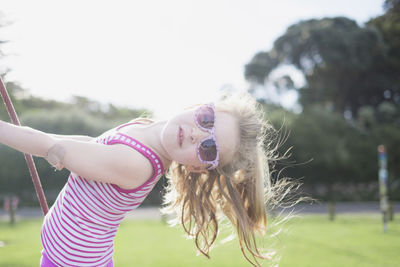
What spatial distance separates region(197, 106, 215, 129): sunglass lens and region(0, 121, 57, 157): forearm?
761 mm

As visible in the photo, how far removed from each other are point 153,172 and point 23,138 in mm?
567

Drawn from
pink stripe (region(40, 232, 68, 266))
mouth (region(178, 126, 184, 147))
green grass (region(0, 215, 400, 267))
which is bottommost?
green grass (region(0, 215, 400, 267))

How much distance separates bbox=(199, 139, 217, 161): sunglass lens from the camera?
210cm

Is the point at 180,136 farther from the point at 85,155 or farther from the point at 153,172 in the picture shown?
the point at 85,155

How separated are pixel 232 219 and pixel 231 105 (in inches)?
25.5

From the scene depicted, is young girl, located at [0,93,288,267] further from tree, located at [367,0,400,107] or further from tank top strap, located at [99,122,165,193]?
tree, located at [367,0,400,107]

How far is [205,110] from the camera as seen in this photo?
2.16 meters

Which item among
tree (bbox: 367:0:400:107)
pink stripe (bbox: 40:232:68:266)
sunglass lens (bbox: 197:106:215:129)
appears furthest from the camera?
tree (bbox: 367:0:400:107)

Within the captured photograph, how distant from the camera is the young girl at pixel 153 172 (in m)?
1.70

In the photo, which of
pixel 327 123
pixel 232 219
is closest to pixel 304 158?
pixel 327 123

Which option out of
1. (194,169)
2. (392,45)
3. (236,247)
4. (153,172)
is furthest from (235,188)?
(392,45)

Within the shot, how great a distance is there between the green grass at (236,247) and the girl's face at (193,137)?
127 inches

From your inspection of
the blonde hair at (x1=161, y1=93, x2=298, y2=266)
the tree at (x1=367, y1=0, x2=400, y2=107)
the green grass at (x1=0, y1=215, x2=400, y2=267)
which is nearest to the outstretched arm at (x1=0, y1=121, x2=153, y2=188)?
the blonde hair at (x1=161, y1=93, x2=298, y2=266)

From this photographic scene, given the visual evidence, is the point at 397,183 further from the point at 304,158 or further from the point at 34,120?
the point at 34,120
